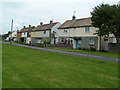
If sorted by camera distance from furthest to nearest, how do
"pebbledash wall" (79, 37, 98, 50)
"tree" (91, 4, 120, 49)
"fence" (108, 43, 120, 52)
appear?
"pebbledash wall" (79, 37, 98, 50) → "fence" (108, 43, 120, 52) → "tree" (91, 4, 120, 49)

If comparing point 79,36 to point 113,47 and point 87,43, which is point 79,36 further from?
point 113,47

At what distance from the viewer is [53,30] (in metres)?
50.8

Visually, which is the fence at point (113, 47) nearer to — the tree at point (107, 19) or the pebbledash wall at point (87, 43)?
the tree at point (107, 19)

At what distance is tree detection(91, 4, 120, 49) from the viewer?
2462 centimetres

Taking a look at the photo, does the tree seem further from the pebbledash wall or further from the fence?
the pebbledash wall

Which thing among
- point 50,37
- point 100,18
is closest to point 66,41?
point 50,37

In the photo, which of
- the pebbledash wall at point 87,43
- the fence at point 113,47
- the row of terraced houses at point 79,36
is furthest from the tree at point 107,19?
the pebbledash wall at point 87,43

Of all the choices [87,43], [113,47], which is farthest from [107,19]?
[87,43]

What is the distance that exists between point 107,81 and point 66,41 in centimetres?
3523

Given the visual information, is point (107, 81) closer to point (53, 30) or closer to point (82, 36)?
point (82, 36)

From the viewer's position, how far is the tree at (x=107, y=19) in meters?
24.6

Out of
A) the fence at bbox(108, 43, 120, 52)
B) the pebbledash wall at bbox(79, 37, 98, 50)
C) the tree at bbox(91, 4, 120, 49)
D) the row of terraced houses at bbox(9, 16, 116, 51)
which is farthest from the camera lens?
the pebbledash wall at bbox(79, 37, 98, 50)

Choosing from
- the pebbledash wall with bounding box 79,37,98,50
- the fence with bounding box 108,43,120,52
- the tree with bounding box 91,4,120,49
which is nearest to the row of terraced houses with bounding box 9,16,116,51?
the pebbledash wall with bounding box 79,37,98,50

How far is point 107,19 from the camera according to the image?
26062 millimetres
